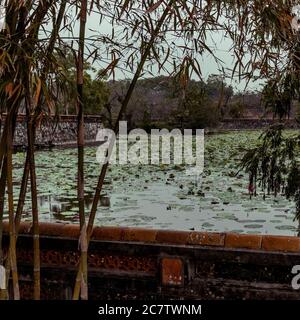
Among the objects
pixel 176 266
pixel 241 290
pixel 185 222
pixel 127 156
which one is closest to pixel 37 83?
pixel 176 266

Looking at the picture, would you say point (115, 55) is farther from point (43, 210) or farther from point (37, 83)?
point (43, 210)

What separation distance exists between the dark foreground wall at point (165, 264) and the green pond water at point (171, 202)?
2702 millimetres

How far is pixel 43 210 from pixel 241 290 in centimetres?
432

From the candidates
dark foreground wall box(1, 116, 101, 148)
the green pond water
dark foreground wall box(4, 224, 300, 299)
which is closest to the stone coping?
dark foreground wall box(4, 224, 300, 299)

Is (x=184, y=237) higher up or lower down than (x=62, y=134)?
lower down

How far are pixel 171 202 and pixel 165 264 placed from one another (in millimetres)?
4387

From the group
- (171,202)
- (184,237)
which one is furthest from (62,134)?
(184,237)

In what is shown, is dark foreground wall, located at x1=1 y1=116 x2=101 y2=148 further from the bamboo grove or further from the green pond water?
the bamboo grove

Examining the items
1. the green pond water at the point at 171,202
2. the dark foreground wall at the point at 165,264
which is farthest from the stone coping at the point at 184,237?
the green pond water at the point at 171,202

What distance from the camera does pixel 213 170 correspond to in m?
9.95

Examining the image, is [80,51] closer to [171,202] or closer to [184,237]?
[184,237]

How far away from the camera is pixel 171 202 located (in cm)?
654

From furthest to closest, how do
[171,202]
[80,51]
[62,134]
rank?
[62,134] → [171,202] → [80,51]

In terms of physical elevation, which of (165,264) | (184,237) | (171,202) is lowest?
(171,202)
